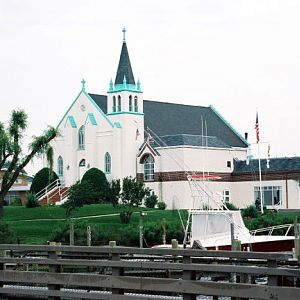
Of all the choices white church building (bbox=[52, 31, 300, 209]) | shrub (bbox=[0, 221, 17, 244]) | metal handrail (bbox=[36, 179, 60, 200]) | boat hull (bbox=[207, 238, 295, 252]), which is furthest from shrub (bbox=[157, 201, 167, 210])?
boat hull (bbox=[207, 238, 295, 252])

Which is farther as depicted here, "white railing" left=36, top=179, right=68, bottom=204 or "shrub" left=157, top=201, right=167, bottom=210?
"white railing" left=36, top=179, right=68, bottom=204

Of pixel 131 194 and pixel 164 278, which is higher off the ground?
pixel 131 194

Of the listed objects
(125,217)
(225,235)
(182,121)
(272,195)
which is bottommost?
(225,235)

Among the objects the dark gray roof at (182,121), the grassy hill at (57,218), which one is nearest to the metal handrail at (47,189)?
the dark gray roof at (182,121)

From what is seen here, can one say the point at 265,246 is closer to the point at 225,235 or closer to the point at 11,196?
the point at 225,235

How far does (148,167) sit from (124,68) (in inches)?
353

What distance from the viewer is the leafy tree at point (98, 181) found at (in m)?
71.8

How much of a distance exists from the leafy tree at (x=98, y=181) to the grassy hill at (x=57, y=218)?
12.4 feet

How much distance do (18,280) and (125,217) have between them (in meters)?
41.5

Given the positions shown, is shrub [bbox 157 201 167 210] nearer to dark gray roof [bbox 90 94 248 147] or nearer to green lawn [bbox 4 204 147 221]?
green lawn [bbox 4 204 147 221]

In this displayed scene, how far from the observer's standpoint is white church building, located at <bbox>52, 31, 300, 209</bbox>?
75.6 meters

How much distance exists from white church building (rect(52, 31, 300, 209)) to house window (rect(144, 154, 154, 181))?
0.29 ft

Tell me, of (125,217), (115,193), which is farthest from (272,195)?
(125,217)

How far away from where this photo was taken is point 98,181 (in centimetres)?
7538
